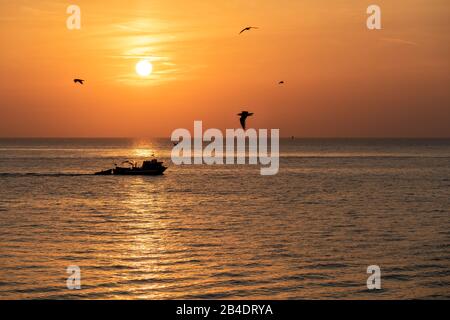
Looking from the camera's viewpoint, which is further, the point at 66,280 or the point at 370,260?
the point at 370,260

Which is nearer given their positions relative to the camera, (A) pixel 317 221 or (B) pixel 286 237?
(B) pixel 286 237

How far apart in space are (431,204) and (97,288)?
49.3 m

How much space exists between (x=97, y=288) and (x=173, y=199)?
48.0 metres

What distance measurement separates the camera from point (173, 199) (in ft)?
252

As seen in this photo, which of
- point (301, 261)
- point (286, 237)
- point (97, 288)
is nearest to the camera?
point (97, 288)
